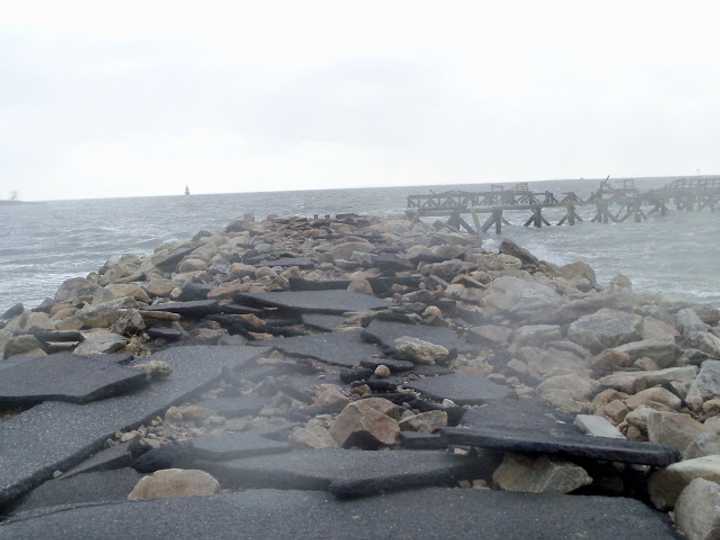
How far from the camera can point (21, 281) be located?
640 inches

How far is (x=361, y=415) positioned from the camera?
3.33m

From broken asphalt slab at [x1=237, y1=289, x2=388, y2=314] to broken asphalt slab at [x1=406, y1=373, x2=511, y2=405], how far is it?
191 cm

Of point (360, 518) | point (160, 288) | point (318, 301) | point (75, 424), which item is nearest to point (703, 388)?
point (360, 518)

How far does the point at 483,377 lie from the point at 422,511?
187 centimetres

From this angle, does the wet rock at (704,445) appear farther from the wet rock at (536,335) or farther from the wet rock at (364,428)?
the wet rock at (536,335)

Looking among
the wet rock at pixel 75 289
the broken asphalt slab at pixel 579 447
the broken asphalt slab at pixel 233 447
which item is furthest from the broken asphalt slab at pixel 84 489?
the wet rock at pixel 75 289

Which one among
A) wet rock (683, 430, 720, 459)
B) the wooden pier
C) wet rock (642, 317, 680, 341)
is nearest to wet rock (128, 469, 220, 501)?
wet rock (683, 430, 720, 459)

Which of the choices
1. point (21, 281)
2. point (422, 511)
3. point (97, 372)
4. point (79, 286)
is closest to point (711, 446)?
point (422, 511)

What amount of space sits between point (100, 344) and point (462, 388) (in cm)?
246

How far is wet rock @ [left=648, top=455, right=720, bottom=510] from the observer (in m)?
2.57

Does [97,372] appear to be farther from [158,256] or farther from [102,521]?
[158,256]

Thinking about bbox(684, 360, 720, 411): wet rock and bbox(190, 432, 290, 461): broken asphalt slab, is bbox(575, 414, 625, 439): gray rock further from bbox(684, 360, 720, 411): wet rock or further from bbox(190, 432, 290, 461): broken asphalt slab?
bbox(190, 432, 290, 461): broken asphalt slab

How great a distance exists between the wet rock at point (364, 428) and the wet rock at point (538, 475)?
1.95 feet

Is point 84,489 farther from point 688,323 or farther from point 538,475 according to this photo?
point 688,323
